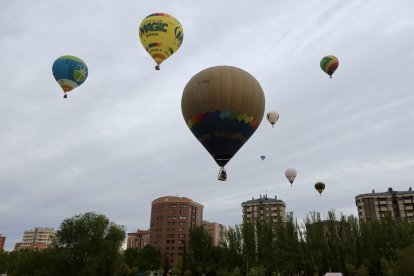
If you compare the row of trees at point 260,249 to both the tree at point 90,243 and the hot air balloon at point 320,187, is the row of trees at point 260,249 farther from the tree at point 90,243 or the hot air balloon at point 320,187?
the hot air balloon at point 320,187

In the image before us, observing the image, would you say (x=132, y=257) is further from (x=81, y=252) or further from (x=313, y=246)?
(x=313, y=246)

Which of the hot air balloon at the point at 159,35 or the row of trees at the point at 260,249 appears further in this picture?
the row of trees at the point at 260,249

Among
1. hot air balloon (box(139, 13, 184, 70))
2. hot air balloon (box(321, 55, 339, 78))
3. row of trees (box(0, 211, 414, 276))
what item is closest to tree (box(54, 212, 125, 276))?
row of trees (box(0, 211, 414, 276))

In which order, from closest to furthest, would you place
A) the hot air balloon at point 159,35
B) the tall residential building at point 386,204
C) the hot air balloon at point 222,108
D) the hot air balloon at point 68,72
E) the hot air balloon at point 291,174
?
the hot air balloon at point 222,108
the hot air balloon at point 159,35
the hot air balloon at point 68,72
the hot air balloon at point 291,174
the tall residential building at point 386,204

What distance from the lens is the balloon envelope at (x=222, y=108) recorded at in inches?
841

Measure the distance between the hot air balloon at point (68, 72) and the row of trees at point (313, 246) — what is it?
32.6 metres

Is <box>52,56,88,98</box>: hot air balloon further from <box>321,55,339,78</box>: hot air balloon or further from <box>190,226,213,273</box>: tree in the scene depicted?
<box>190,226,213,273</box>: tree

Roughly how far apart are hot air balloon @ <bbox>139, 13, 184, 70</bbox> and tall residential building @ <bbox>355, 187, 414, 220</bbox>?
91010 mm

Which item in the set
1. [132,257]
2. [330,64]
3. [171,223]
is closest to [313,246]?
[330,64]

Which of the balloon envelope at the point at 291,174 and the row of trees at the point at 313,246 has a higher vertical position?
the balloon envelope at the point at 291,174

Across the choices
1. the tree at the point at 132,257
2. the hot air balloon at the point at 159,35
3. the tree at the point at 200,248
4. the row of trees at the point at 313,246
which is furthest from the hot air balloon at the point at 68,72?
the tree at the point at 132,257

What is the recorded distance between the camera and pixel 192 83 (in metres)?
22.3

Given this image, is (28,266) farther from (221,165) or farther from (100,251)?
(221,165)

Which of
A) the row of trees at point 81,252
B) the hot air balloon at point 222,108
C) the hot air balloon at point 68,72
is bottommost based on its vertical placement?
the row of trees at point 81,252
